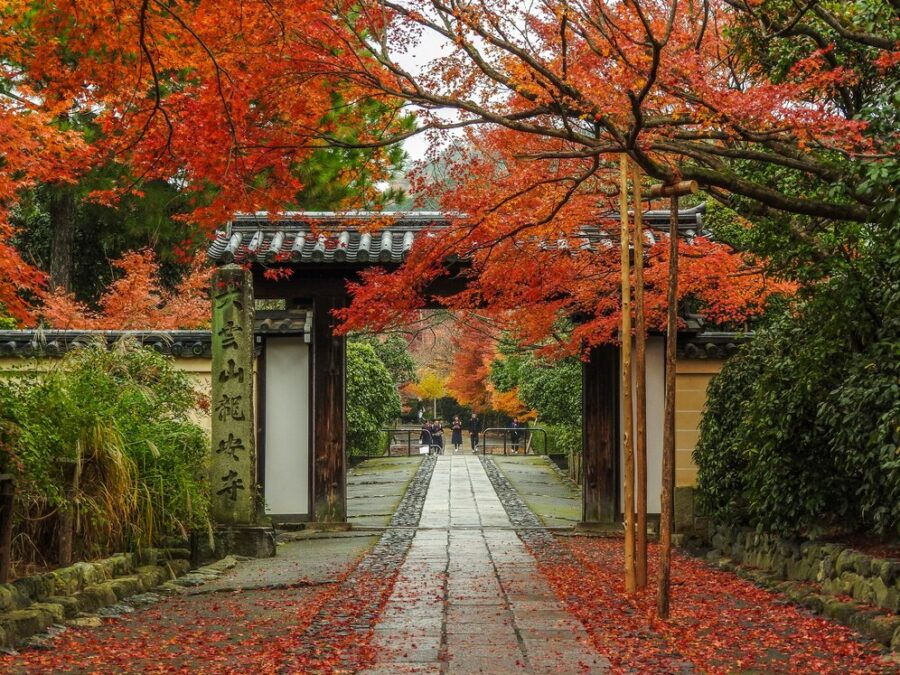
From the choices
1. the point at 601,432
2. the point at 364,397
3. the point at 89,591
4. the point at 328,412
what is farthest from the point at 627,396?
the point at 364,397

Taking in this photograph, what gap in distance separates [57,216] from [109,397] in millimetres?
11911

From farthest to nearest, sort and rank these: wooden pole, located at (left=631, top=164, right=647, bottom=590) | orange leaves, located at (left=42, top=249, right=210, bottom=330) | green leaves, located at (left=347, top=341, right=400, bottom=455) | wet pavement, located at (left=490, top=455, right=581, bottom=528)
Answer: green leaves, located at (left=347, top=341, right=400, bottom=455) < orange leaves, located at (left=42, top=249, right=210, bottom=330) < wet pavement, located at (left=490, top=455, right=581, bottom=528) < wooden pole, located at (left=631, top=164, right=647, bottom=590)

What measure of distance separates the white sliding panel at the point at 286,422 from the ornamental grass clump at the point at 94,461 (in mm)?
2750

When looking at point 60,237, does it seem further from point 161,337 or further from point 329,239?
point 329,239

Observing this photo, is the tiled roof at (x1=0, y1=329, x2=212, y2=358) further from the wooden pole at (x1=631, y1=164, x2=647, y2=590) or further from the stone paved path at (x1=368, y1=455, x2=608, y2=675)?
the wooden pole at (x1=631, y1=164, x2=647, y2=590)

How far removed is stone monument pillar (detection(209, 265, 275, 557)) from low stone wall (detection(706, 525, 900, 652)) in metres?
5.00

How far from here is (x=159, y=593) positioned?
28.9 ft

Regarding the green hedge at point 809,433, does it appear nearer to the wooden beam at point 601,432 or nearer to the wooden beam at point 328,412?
the wooden beam at point 601,432

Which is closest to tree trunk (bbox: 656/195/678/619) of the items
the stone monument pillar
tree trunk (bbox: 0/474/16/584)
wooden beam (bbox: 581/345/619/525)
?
tree trunk (bbox: 0/474/16/584)

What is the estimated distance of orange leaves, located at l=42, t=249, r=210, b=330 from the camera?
1753 cm

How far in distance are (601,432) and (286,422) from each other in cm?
417

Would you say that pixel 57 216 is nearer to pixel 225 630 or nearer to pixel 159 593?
pixel 159 593

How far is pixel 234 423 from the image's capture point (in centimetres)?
1119

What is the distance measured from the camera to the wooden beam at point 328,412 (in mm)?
13602
